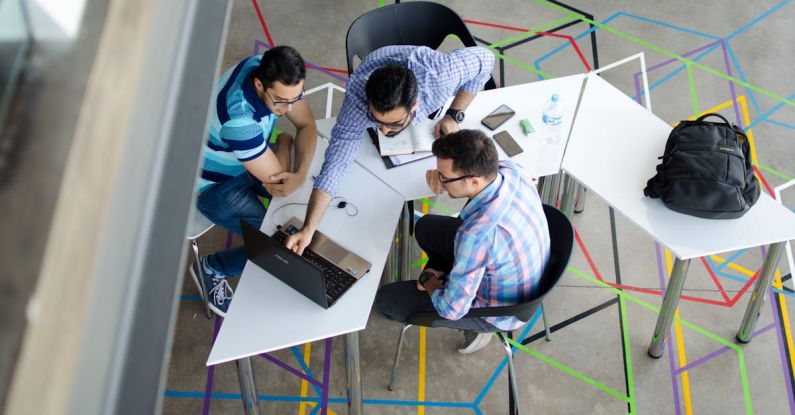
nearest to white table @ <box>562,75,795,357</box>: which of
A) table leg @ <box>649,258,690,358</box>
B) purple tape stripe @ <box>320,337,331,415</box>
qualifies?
table leg @ <box>649,258,690,358</box>

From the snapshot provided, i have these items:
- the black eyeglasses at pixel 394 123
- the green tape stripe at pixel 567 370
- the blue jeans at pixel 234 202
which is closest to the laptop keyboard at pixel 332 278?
the blue jeans at pixel 234 202

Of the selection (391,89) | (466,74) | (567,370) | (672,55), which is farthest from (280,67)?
(672,55)

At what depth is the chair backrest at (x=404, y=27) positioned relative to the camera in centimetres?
370

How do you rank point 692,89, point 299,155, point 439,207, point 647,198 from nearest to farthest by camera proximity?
point 647,198 → point 299,155 → point 439,207 → point 692,89

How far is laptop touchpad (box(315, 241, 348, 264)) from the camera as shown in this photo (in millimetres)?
3072

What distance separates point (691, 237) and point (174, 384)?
2331mm

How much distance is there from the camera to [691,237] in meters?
3.15

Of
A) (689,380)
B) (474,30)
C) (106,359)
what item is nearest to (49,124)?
(106,359)

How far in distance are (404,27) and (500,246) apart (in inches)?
56.2

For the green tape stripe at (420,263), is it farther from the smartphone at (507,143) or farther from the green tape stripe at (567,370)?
the smartphone at (507,143)

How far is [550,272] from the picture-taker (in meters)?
2.99

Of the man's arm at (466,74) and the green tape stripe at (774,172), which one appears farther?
the green tape stripe at (774,172)

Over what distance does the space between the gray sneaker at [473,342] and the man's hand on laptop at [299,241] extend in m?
0.99

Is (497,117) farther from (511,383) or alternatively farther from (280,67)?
(511,383)
